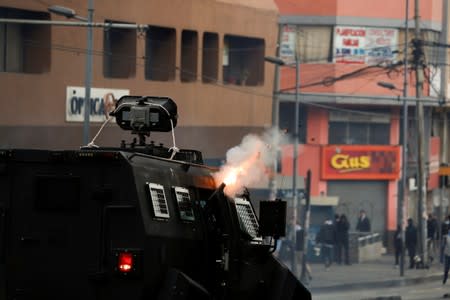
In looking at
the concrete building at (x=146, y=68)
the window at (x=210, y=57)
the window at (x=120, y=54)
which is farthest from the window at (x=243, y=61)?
the window at (x=120, y=54)

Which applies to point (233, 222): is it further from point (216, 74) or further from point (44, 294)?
point (216, 74)

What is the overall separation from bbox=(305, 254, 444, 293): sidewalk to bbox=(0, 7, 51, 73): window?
10471 millimetres

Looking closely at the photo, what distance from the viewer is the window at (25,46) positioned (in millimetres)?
37625

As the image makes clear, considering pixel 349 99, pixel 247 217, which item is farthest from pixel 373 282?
pixel 247 217

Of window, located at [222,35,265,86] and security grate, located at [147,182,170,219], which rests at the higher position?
window, located at [222,35,265,86]

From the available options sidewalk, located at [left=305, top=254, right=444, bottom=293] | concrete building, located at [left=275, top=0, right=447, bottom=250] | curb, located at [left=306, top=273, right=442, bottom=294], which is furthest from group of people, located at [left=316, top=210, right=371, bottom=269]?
concrete building, located at [left=275, top=0, right=447, bottom=250]

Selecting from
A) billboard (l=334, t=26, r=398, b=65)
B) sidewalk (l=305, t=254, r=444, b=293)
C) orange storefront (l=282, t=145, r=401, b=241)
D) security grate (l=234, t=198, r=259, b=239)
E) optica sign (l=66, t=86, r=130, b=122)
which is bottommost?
sidewalk (l=305, t=254, r=444, b=293)

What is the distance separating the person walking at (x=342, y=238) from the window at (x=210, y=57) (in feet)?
23.9

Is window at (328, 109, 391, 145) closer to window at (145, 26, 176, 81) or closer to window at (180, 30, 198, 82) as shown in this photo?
window at (180, 30, 198, 82)

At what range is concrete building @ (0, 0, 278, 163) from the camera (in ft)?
124

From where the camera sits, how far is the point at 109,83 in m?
41.1

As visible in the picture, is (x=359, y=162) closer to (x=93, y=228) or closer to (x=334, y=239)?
(x=334, y=239)

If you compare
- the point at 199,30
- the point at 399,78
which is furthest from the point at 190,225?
the point at 399,78

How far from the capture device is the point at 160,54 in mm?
44875
